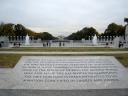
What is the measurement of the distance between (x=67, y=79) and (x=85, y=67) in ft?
3.38

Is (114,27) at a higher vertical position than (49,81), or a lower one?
higher

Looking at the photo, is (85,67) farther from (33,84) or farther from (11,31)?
(11,31)

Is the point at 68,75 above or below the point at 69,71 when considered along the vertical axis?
below

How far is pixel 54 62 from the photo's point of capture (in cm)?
1097

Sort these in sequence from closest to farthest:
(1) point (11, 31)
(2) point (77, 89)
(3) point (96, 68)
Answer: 1. (2) point (77, 89)
2. (3) point (96, 68)
3. (1) point (11, 31)

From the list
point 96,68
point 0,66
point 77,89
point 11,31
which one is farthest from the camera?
point 11,31

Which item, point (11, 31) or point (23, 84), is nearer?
point (23, 84)

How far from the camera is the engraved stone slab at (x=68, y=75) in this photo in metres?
10.2

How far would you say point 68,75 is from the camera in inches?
418

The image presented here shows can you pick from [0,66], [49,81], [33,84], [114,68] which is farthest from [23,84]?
[0,66]

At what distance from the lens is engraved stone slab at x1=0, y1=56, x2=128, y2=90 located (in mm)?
10219

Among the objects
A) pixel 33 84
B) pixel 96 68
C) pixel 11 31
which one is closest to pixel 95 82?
pixel 96 68

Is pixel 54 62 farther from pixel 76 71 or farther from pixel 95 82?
pixel 95 82

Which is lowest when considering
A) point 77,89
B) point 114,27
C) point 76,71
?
point 77,89
